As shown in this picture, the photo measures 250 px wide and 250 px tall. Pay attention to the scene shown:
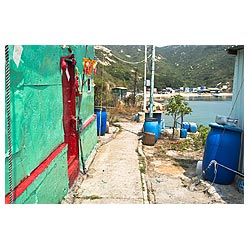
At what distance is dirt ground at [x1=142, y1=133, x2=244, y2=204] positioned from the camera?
4320mm

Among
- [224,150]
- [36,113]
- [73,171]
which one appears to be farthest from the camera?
[224,150]

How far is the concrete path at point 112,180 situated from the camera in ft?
13.5

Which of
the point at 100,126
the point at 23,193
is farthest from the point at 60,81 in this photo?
the point at 100,126

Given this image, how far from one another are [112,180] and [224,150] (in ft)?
6.63

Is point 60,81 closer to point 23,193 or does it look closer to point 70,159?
point 70,159

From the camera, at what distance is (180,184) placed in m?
5.03

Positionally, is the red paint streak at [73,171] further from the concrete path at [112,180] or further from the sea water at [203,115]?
the sea water at [203,115]

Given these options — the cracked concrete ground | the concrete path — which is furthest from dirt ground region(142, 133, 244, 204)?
the concrete path

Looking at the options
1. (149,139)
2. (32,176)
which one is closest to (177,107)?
(149,139)

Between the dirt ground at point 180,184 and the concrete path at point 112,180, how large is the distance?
0.29m

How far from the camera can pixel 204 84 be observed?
3503 centimetres

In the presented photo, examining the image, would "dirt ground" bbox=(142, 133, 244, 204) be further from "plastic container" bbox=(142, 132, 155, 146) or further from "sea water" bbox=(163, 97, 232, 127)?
"sea water" bbox=(163, 97, 232, 127)

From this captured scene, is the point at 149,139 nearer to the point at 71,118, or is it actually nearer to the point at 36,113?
the point at 71,118

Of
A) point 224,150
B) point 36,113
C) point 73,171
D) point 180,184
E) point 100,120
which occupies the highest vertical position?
point 36,113
